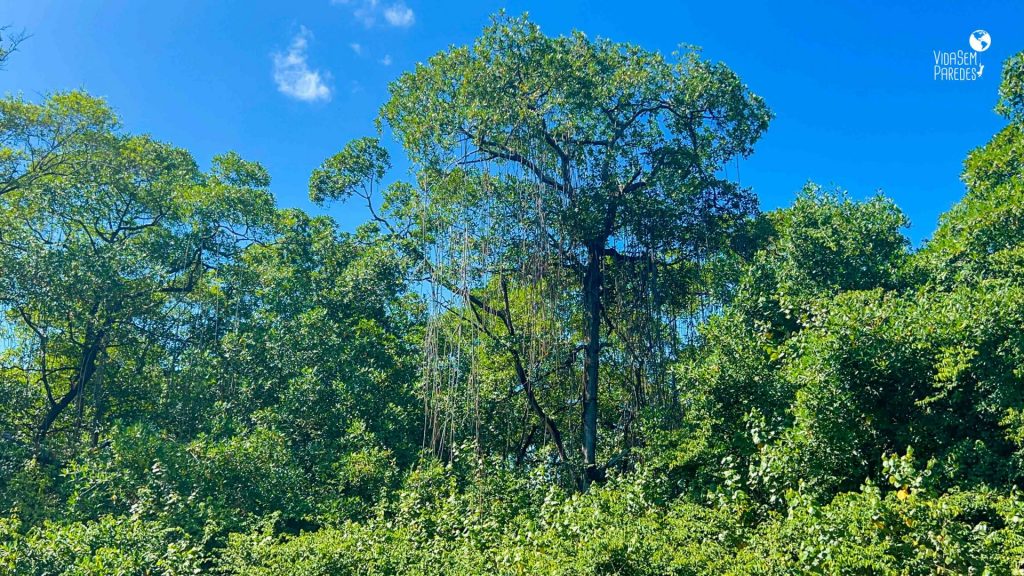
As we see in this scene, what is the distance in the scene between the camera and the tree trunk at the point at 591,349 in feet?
29.8

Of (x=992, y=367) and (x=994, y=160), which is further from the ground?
(x=994, y=160)

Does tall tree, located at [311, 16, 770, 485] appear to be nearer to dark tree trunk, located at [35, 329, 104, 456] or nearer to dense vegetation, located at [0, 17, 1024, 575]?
dense vegetation, located at [0, 17, 1024, 575]

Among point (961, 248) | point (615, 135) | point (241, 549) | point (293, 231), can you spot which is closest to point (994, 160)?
point (961, 248)

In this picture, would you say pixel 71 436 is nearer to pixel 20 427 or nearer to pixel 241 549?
pixel 20 427

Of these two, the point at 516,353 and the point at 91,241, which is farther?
the point at 91,241

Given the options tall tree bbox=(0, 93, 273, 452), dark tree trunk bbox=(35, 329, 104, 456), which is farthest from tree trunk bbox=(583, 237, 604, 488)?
dark tree trunk bbox=(35, 329, 104, 456)

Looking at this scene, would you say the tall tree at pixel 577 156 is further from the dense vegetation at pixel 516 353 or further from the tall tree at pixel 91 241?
the tall tree at pixel 91 241

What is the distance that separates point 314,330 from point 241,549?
185 inches

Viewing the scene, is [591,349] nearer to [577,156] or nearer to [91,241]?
[577,156]

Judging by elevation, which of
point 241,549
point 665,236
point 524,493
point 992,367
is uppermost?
point 665,236

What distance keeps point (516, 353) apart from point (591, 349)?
40.9 inches

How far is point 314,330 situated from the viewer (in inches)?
427

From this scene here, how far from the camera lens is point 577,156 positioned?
373 inches

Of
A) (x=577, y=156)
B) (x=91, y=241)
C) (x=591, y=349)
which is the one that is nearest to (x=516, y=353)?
(x=591, y=349)
